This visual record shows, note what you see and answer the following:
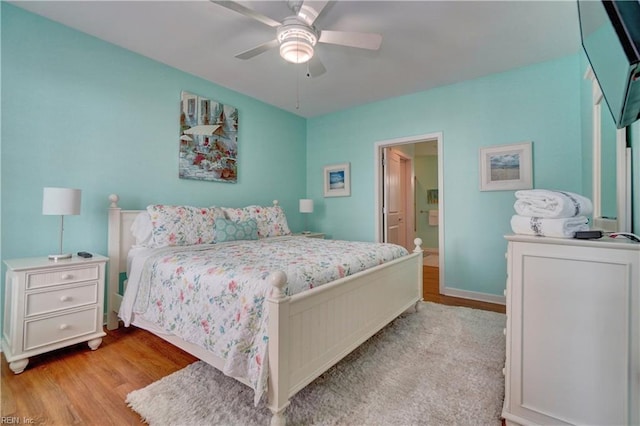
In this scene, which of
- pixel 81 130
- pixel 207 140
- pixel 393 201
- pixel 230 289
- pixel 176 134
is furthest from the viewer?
pixel 393 201

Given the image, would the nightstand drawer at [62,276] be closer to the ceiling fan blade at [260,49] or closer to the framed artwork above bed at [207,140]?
the framed artwork above bed at [207,140]

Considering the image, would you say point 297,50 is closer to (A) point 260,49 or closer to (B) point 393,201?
(A) point 260,49

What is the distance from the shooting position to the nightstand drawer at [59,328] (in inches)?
73.4

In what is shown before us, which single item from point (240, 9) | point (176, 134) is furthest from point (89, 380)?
point (240, 9)

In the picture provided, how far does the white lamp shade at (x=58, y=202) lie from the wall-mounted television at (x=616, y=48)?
2.98 meters

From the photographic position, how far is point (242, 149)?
3.80m

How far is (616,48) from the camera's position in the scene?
2.87 ft

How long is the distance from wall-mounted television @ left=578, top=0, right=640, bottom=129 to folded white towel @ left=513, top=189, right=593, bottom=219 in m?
0.37

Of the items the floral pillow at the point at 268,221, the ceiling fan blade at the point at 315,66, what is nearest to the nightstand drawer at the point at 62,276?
the floral pillow at the point at 268,221

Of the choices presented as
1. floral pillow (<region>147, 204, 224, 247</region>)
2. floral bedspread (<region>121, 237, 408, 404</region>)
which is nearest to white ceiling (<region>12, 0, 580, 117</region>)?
floral pillow (<region>147, 204, 224, 247</region>)

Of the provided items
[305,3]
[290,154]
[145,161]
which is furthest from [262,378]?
[290,154]

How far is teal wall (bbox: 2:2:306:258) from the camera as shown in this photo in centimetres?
215

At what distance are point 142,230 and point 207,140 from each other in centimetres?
135

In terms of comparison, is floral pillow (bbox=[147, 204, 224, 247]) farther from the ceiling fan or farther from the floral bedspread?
the ceiling fan
